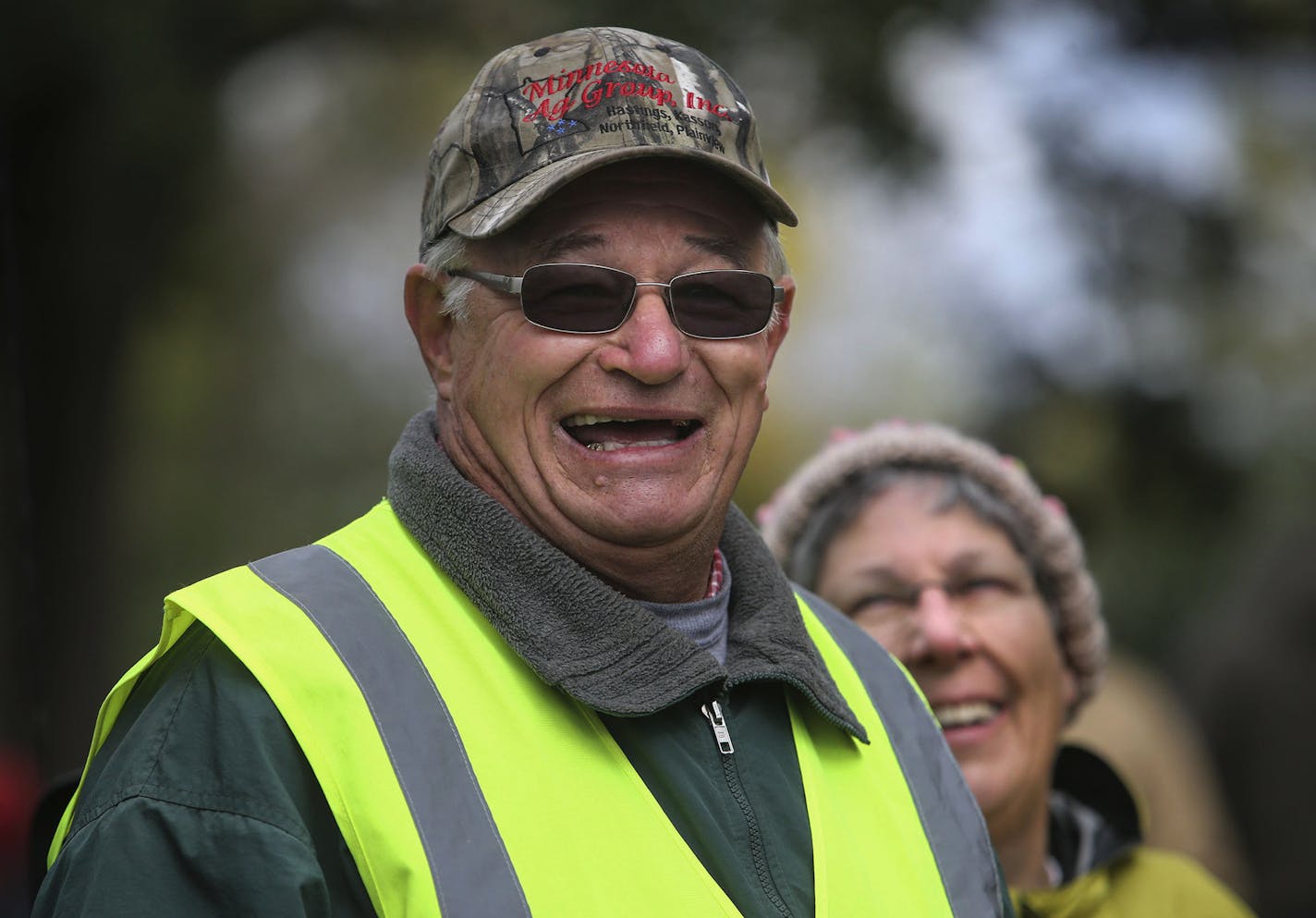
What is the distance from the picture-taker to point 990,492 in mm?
3125

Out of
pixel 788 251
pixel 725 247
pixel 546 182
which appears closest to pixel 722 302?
pixel 725 247

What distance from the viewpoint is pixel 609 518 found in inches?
79.0

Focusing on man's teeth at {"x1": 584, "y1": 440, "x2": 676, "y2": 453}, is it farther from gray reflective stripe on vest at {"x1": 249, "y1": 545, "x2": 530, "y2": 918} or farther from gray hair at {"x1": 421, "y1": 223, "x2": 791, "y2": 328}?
gray reflective stripe on vest at {"x1": 249, "y1": 545, "x2": 530, "y2": 918}

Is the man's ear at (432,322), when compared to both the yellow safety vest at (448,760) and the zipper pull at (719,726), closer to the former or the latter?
the yellow safety vest at (448,760)

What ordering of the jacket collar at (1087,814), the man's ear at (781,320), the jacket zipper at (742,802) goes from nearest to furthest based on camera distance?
the jacket zipper at (742,802)
the man's ear at (781,320)
the jacket collar at (1087,814)

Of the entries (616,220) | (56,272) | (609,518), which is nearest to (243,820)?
(609,518)

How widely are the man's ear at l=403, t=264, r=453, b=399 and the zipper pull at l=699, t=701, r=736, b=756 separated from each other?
1.99ft

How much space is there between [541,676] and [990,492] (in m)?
1.56

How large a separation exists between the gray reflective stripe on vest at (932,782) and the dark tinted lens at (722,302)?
607 millimetres

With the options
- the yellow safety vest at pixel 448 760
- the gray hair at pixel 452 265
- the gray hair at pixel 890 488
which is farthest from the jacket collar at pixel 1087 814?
the gray hair at pixel 452 265

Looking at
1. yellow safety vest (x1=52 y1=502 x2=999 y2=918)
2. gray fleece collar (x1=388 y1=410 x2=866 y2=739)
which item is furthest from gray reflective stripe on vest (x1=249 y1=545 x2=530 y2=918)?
gray fleece collar (x1=388 y1=410 x2=866 y2=739)

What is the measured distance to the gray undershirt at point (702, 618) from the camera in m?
2.11

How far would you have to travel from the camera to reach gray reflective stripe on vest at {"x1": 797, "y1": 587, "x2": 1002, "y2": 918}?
7.11 ft

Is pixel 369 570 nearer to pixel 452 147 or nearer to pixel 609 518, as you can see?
pixel 609 518
